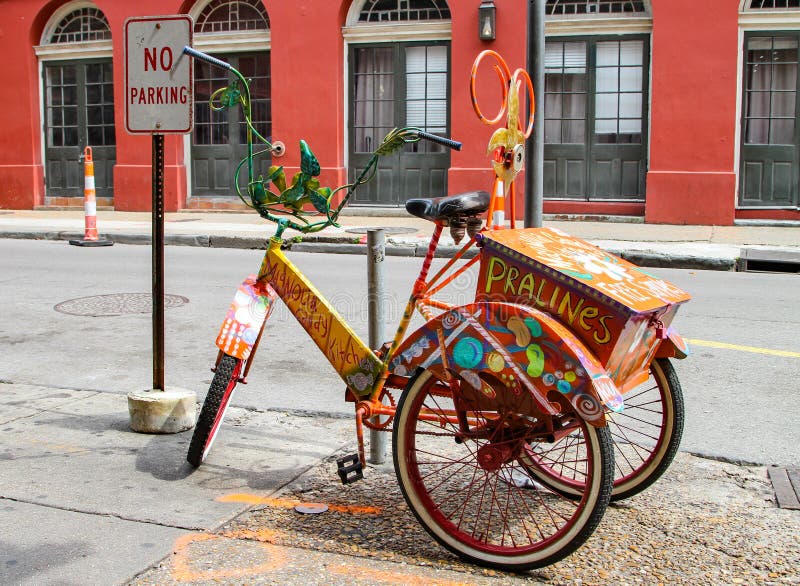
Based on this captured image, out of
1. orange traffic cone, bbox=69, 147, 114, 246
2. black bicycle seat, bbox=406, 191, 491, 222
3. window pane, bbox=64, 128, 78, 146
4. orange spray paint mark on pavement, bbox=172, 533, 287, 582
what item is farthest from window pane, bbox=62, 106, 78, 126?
orange spray paint mark on pavement, bbox=172, 533, 287, 582

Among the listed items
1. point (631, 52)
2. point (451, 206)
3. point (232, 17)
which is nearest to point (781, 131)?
point (631, 52)

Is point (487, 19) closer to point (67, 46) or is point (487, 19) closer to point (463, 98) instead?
point (463, 98)

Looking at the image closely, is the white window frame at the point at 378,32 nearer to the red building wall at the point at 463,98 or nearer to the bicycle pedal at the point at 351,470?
the red building wall at the point at 463,98

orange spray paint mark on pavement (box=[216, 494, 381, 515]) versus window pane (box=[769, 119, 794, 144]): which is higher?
window pane (box=[769, 119, 794, 144])

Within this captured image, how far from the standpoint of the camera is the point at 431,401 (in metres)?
3.81

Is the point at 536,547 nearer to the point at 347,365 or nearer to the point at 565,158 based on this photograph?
the point at 347,365

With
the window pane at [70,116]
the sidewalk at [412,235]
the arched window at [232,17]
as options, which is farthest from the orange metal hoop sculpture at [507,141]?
the window pane at [70,116]

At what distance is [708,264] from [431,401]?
8.95 meters

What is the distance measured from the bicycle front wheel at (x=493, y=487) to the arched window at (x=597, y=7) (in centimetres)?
1327

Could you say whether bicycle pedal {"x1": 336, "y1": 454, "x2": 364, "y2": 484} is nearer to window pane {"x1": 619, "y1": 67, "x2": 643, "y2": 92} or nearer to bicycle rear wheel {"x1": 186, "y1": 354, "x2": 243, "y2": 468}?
bicycle rear wheel {"x1": 186, "y1": 354, "x2": 243, "y2": 468}

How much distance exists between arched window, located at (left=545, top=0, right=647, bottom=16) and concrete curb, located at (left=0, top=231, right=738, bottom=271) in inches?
200

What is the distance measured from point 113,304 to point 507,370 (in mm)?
6409

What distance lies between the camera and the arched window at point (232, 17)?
695 inches

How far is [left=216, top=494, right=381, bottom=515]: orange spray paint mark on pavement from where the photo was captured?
12.8 feet
